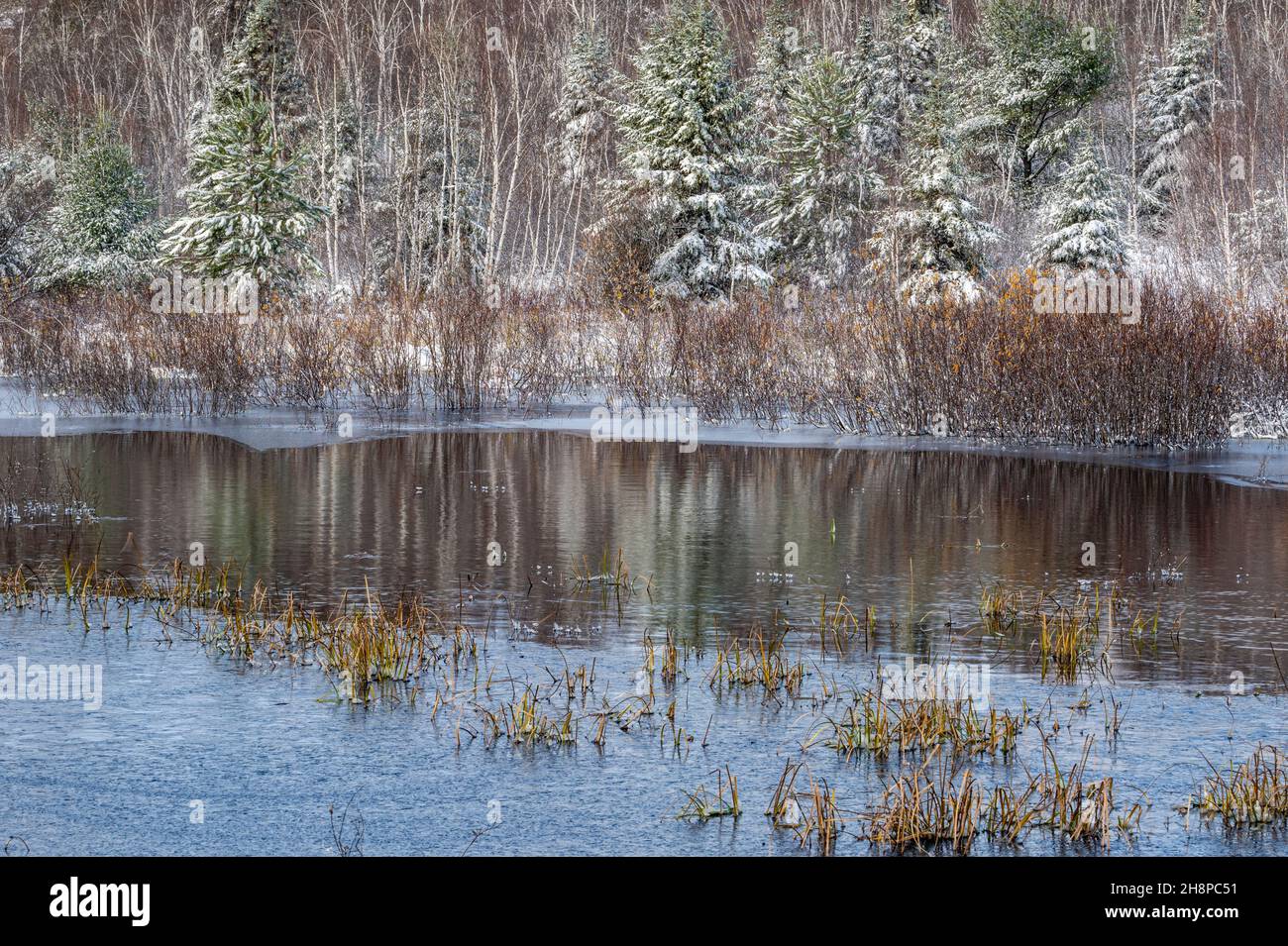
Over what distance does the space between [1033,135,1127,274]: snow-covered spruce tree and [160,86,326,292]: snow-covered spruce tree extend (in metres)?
19.3

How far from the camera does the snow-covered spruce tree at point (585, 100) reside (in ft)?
202

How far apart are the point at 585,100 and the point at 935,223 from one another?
26.7 metres

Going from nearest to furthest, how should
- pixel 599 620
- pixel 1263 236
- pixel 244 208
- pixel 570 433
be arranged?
pixel 599 620, pixel 570 433, pixel 244 208, pixel 1263 236

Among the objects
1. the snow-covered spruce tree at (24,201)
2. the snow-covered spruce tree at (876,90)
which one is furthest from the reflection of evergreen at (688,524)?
the snow-covered spruce tree at (876,90)

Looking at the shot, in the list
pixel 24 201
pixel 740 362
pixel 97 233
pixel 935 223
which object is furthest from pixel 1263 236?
pixel 24 201

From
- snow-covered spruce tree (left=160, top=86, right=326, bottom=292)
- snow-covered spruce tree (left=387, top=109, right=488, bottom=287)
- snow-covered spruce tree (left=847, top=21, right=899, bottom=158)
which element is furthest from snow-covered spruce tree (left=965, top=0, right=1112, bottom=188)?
snow-covered spruce tree (left=160, top=86, right=326, bottom=292)

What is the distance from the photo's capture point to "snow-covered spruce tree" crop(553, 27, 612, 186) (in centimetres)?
6153

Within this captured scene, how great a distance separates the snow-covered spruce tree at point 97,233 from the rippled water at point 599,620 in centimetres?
1998

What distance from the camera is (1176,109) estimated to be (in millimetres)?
54750

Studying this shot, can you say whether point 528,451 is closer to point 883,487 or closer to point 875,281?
point 883,487

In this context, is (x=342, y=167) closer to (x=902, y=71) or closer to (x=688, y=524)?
(x=902, y=71)

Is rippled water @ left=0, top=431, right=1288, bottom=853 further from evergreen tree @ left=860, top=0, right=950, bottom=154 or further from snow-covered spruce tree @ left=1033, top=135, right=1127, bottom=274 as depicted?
evergreen tree @ left=860, top=0, right=950, bottom=154

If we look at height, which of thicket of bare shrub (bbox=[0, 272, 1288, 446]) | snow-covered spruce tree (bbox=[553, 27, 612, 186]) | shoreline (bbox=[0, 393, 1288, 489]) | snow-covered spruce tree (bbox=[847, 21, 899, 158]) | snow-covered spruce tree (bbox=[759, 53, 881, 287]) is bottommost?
shoreline (bbox=[0, 393, 1288, 489])

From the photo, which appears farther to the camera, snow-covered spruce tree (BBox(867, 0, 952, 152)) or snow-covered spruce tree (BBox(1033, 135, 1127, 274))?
snow-covered spruce tree (BBox(867, 0, 952, 152))
